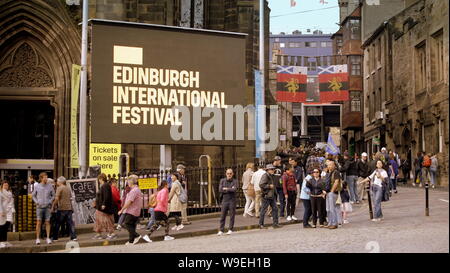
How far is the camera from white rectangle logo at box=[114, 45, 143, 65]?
15.0 m

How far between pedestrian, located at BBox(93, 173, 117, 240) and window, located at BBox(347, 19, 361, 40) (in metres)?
42.7

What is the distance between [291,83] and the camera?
32.6m

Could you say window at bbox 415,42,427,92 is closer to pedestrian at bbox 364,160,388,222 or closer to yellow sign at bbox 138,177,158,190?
pedestrian at bbox 364,160,388,222

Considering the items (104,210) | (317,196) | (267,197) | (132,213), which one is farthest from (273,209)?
(104,210)

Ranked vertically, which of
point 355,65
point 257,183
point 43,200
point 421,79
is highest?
point 355,65

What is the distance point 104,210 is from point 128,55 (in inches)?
170

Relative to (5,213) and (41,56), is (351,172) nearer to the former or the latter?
(5,213)

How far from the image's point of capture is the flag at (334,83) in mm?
37281

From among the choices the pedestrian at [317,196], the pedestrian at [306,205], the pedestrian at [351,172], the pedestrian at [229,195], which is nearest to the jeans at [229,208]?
the pedestrian at [229,195]

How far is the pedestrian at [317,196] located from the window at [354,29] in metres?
40.9

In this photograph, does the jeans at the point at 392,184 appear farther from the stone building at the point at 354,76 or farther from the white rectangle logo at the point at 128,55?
the stone building at the point at 354,76

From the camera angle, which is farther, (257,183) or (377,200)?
(257,183)

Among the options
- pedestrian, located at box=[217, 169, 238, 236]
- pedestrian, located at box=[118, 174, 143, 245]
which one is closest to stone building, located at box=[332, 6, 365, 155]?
pedestrian, located at box=[217, 169, 238, 236]
